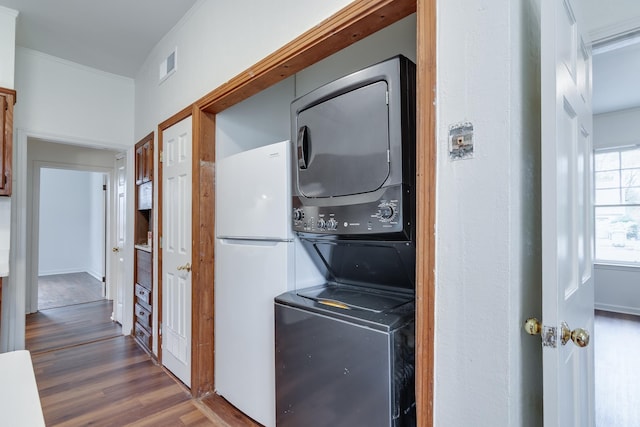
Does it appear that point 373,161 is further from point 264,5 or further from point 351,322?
point 264,5

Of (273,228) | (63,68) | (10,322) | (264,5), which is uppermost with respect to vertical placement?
(63,68)

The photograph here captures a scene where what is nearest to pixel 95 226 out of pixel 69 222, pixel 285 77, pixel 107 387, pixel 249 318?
pixel 69 222

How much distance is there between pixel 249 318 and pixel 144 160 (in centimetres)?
205

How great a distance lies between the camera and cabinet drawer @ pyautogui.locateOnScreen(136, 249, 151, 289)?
2.97 metres

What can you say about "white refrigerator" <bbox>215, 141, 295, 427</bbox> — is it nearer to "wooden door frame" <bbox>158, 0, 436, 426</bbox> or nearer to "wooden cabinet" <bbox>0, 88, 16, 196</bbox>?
"wooden door frame" <bbox>158, 0, 436, 426</bbox>

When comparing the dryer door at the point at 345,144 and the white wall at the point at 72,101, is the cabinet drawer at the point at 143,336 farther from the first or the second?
the dryer door at the point at 345,144

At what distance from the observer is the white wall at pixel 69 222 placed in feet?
22.1

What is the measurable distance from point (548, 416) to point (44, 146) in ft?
18.0

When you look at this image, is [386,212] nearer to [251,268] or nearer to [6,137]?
[251,268]

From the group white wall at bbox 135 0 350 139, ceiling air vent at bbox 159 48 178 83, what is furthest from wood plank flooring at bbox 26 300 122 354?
ceiling air vent at bbox 159 48 178 83

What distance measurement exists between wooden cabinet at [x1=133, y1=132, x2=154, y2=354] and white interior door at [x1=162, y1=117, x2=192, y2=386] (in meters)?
0.35

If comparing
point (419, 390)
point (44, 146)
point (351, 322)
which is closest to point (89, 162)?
point (44, 146)

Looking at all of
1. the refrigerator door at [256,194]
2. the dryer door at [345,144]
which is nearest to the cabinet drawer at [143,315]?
the refrigerator door at [256,194]

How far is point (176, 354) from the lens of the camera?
2484mm
